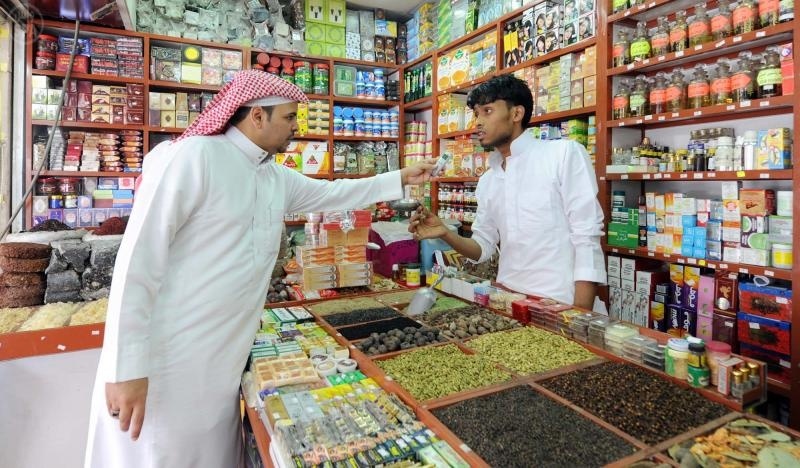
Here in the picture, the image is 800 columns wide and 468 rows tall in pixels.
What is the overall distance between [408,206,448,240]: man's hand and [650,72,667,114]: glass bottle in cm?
157

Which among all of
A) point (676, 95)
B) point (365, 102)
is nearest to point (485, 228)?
point (676, 95)

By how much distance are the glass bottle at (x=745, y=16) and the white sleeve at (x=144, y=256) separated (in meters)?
2.64

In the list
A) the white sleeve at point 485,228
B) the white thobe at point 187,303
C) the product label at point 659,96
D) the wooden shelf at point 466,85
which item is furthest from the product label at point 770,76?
the white thobe at point 187,303

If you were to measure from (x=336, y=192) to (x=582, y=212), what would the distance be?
44.9 inches

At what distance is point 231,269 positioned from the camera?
59.1 inches

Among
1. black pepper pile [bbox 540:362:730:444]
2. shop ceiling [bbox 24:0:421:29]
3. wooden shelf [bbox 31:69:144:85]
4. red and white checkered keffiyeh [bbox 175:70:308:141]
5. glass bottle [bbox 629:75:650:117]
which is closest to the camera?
black pepper pile [bbox 540:362:730:444]

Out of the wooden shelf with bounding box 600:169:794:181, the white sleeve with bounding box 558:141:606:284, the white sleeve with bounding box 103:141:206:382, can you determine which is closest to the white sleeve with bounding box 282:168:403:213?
the white sleeve with bounding box 103:141:206:382

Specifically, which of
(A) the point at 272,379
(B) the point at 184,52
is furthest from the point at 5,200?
(A) the point at 272,379

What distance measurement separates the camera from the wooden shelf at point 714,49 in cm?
228

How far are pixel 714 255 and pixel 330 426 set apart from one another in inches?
93.6

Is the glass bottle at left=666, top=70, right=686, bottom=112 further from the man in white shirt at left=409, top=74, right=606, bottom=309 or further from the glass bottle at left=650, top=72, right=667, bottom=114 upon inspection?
the man in white shirt at left=409, top=74, right=606, bottom=309

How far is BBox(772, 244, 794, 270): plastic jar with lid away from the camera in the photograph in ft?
7.50

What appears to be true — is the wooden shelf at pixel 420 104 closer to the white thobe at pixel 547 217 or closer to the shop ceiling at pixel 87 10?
the white thobe at pixel 547 217

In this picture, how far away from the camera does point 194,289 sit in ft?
4.74
